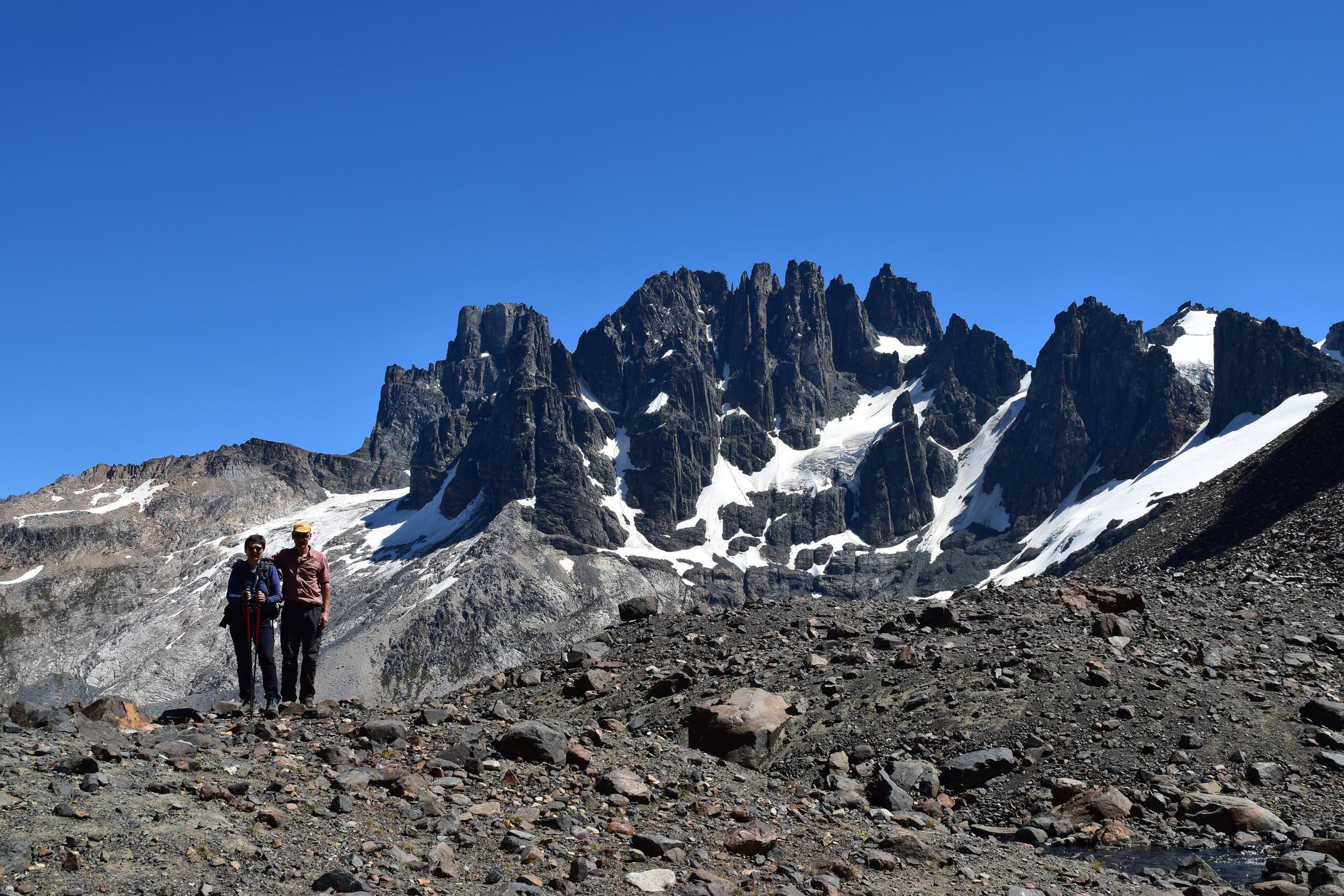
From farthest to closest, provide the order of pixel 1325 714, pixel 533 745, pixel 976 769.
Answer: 1. pixel 1325 714
2. pixel 976 769
3. pixel 533 745

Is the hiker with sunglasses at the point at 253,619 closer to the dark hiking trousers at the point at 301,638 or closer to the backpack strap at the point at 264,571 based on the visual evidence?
the backpack strap at the point at 264,571

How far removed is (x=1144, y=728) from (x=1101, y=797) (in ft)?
8.33

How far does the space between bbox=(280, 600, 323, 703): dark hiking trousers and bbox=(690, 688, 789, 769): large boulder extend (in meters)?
7.24

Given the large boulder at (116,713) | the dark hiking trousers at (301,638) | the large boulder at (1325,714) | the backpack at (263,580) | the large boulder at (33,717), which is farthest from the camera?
the dark hiking trousers at (301,638)

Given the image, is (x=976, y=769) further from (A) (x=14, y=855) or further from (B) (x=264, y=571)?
(A) (x=14, y=855)

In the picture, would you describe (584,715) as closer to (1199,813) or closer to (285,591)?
(285,591)

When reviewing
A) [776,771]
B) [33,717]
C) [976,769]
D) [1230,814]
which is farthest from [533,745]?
[1230,814]

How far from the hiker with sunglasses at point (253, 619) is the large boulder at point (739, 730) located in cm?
766

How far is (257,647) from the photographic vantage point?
17797 mm

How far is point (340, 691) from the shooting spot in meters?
199

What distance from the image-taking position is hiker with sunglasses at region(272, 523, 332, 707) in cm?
1828

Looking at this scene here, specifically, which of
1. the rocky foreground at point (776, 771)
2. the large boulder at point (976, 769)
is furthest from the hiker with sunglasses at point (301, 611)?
the large boulder at point (976, 769)

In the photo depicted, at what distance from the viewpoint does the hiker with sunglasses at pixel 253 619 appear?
17.5m

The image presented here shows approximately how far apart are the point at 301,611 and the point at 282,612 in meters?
0.35
